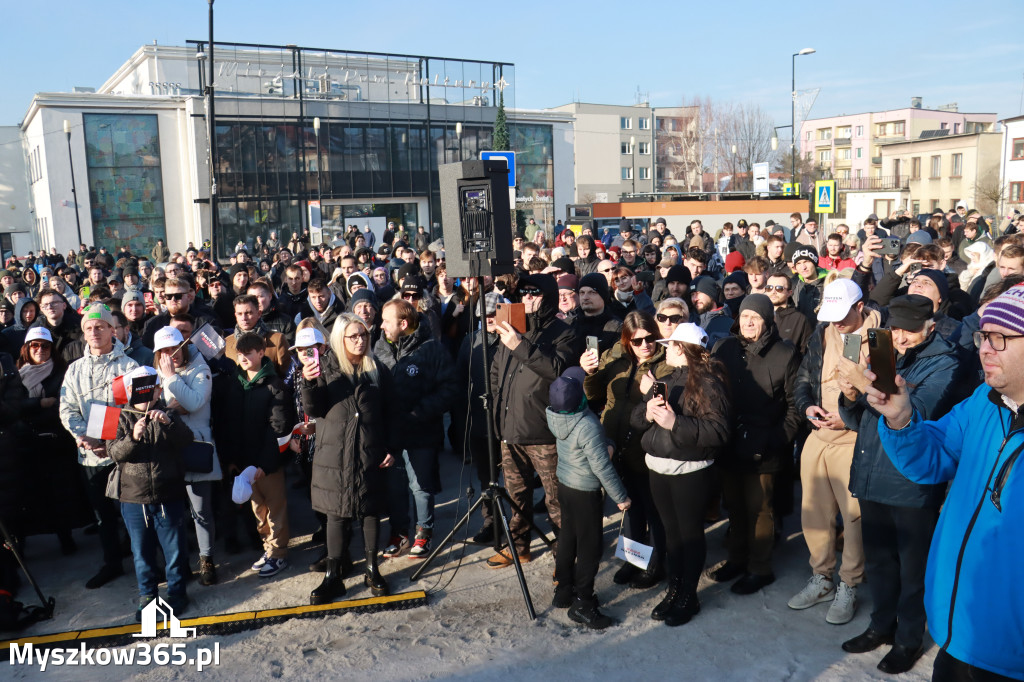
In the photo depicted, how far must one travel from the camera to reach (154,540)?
4844mm

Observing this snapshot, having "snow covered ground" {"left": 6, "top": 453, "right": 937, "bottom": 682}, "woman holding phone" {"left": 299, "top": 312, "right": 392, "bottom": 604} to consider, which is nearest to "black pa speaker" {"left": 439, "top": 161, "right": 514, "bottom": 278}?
"woman holding phone" {"left": 299, "top": 312, "right": 392, "bottom": 604}

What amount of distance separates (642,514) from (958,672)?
9.14ft

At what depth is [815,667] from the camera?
13.1ft

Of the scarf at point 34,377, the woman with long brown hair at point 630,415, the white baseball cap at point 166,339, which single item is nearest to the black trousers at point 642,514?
Answer: the woman with long brown hair at point 630,415

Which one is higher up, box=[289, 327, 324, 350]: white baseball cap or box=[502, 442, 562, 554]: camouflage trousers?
box=[289, 327, 324, 350]: white baseball cap

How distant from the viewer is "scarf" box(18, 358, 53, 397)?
566cm

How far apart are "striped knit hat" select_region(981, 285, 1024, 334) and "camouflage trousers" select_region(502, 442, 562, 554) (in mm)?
3139

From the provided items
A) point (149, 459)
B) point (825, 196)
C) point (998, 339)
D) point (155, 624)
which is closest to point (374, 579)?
point (155, 624)

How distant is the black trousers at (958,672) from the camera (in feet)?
8.07

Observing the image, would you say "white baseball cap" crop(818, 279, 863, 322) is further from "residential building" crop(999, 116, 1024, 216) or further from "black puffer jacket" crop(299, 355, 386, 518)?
"residential building" crop(999, 116, 1024, 216)

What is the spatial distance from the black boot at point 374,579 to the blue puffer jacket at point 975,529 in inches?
132

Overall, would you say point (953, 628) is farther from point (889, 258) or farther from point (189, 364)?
point (889, 258)

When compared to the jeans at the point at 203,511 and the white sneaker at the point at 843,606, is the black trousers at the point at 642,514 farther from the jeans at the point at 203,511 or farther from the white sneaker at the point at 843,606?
the jeans at the point at 203,511

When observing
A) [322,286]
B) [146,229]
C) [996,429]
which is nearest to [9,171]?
[146,229]
